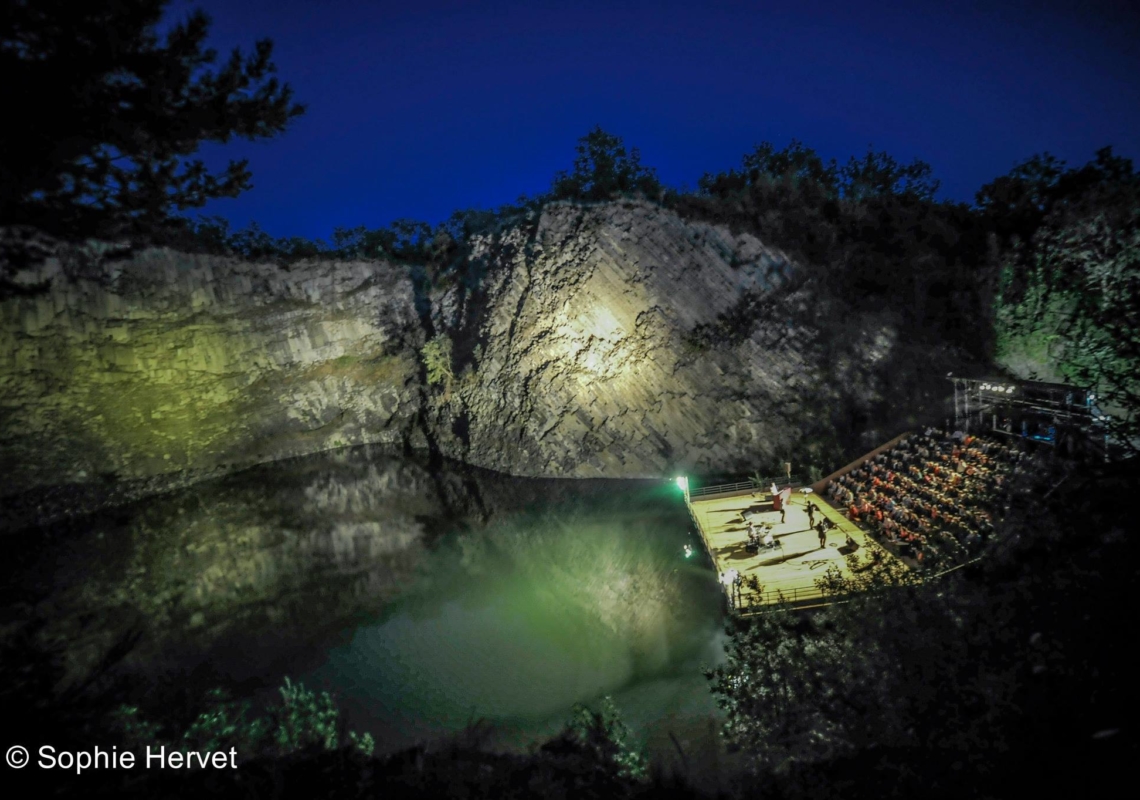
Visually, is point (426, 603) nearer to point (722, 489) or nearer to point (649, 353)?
point (722, 489)

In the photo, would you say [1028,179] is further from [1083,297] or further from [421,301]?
[421,301]

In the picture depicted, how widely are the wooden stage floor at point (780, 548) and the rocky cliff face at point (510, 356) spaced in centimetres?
622

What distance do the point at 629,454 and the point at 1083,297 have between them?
20191 millimetres

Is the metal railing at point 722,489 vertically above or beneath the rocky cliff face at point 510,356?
beneath

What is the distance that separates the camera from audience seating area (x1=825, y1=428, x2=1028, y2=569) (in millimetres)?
10914

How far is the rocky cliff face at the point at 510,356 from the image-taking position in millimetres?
23375

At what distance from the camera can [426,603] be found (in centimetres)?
1419

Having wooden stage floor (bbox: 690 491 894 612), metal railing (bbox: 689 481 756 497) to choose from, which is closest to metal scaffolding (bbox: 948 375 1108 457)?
wooden stage floor (bbox: 690 491 894 612)

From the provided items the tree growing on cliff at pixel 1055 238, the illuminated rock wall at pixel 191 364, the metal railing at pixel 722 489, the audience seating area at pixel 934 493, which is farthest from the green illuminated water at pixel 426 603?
the tree growing on cliff at pixel 1055 238

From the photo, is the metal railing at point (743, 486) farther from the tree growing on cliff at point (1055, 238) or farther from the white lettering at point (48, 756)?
the white lettering at point (48, 756)

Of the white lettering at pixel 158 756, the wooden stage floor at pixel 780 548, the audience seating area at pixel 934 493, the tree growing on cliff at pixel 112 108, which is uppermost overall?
the tree growing on cliff at pixel 112 108

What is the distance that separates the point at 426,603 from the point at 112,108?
1683 centimetres

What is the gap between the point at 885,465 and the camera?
56.6 ft

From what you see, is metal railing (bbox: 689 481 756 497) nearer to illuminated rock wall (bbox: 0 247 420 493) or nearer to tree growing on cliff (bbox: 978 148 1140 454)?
tree growing on cliff (bbox: 978 148 1140 454)
